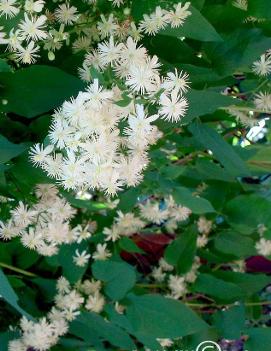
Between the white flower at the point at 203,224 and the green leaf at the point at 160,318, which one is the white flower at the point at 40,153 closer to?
the green leaf at the point at 160,318

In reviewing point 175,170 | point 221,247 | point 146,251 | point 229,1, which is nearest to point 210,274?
point 221,247

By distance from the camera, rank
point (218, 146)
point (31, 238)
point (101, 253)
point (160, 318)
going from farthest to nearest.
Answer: point (101, 253), point (160, 318), point (31, 238), point (218, 146)

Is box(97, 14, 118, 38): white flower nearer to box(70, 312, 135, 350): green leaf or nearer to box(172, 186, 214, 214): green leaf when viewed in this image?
box(172, 186, 214, 214): green leaf

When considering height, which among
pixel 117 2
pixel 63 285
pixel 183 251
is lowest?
pixel 63 285

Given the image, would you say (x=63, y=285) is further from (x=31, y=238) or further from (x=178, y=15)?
(x=178, y=15)

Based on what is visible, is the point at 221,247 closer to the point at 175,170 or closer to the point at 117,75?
the point at 175,170

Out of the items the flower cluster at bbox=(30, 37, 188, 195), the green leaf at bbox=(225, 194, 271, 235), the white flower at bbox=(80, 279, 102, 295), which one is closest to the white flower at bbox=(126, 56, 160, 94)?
the flower cluster at bbox=(30, 37, 188, 195)

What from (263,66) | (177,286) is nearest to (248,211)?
(177,286)
